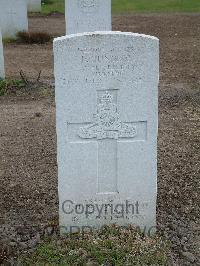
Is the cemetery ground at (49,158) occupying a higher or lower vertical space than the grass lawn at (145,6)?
lower

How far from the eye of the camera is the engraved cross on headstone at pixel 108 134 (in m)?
4.19

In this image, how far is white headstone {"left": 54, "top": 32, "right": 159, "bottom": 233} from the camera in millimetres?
4062

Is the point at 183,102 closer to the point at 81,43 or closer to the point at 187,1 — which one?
the point at 81,43

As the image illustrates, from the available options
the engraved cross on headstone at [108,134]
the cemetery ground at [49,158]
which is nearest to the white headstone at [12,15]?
the cemetery ground at [49,158]

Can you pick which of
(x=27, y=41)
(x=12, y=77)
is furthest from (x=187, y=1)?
(x=12, y=77)

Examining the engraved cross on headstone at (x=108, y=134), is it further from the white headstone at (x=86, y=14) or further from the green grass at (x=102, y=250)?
the white headstone at (x=86, y=14)

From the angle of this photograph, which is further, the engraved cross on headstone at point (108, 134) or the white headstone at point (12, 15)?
the white headstone at point (12, 15)

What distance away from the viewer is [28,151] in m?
6.59

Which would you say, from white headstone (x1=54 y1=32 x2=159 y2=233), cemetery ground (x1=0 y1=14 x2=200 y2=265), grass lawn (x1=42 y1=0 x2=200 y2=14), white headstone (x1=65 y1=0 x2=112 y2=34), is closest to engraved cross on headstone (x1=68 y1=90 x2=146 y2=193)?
white headstone (x1=54 y1=32 x2=159 y2=233)

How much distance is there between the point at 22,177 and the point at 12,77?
484cm

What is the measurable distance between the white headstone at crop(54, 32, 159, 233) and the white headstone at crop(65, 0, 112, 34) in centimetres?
667

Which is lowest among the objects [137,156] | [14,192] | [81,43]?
[14,192]

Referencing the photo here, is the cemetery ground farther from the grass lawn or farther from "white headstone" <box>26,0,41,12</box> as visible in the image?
the grass lawn

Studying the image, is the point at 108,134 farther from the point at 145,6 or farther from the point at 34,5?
the point at 145,6
